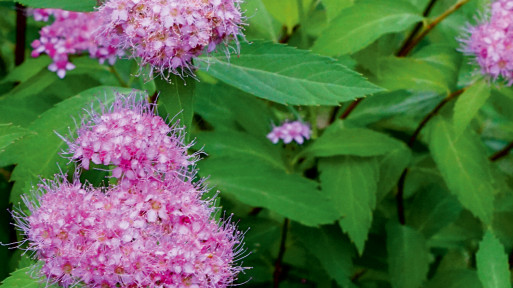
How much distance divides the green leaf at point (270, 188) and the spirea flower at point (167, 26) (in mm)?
459

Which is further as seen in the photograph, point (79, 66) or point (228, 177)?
point (79, 66)

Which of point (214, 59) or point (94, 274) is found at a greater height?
point (214, 59)

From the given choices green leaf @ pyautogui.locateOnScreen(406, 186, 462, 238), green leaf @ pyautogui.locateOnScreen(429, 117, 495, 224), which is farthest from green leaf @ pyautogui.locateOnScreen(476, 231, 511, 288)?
green leaf @ pyautogui.locateOnScreen(406, 186, 462, 238)

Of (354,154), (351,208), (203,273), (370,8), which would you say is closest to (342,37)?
(370,8)

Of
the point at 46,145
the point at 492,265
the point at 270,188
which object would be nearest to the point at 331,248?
the point at 270,188

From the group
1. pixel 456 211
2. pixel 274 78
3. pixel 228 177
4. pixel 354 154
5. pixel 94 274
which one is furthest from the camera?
pixel 456 211

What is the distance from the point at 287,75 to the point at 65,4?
1.34ft

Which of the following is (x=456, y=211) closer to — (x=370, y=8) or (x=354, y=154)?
(x=354, y=154)

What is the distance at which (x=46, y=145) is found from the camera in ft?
3.79

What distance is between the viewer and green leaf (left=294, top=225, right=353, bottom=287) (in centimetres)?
168

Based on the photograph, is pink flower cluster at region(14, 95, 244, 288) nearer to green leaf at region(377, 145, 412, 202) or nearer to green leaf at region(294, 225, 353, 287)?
green leaf at region(294, 225, 353, 287)

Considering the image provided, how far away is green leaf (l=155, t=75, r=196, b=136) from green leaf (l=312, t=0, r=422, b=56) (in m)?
0.51

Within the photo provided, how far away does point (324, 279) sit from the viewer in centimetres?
187

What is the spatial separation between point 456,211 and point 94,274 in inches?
52.5
